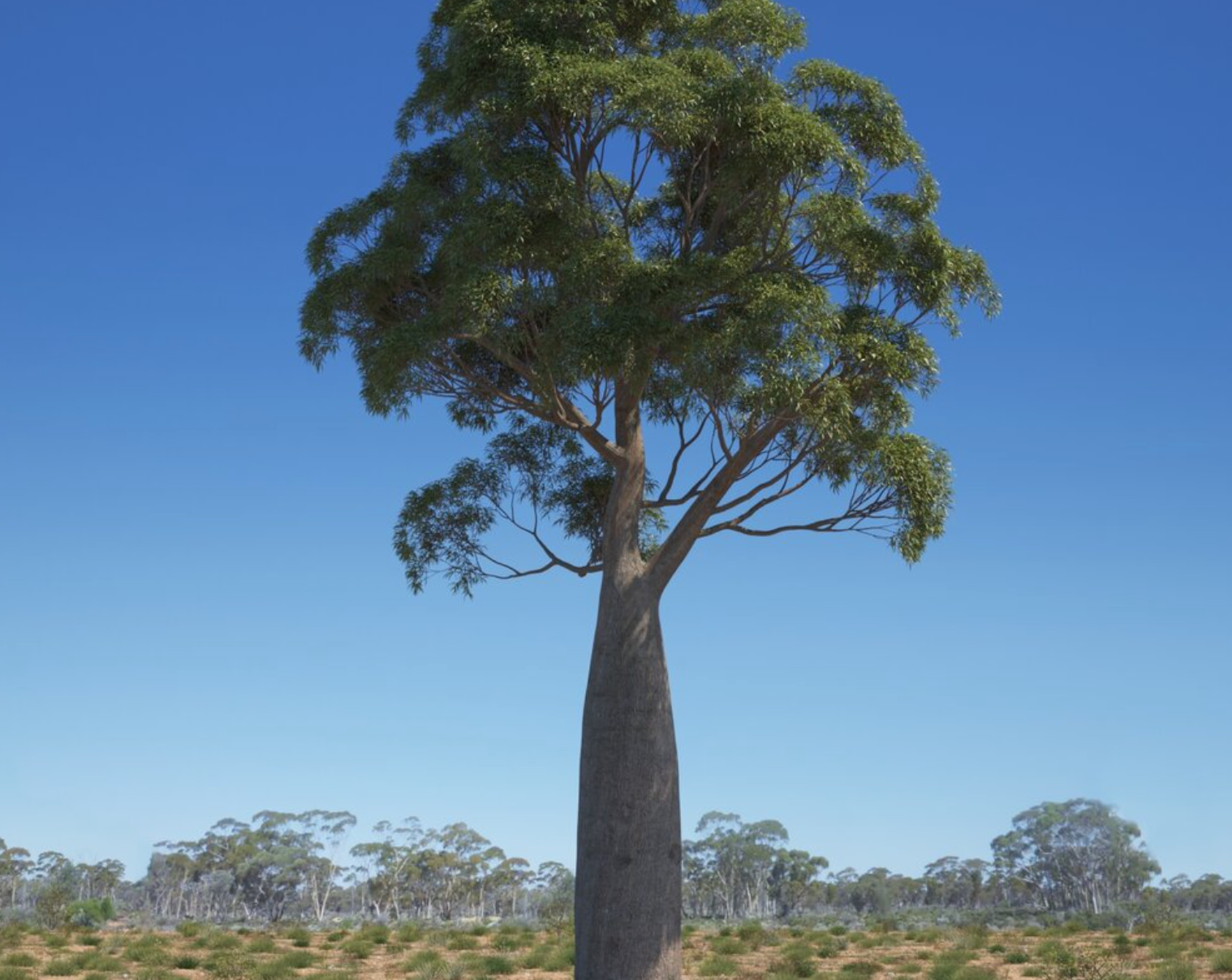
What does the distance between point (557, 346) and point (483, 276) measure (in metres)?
1.20

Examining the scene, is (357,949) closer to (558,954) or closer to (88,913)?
(558,954)

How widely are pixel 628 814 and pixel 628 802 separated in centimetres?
12

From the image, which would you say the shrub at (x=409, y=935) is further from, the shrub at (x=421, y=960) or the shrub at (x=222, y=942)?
the shrub at (x=421, y=960)

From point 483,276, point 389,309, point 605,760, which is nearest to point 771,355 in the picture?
point 483,276

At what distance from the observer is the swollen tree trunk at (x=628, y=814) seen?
41.2ft

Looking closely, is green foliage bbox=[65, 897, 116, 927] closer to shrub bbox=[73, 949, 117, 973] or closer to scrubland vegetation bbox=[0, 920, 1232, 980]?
scrubland vegetation bbox=[0, 920, 1232, 980]

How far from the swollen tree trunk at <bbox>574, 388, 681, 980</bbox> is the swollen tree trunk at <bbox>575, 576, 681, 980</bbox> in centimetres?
1

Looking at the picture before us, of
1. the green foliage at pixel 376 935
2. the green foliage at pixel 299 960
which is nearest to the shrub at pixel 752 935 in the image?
the green foliage at pixel 376 935

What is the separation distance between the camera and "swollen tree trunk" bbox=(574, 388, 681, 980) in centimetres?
1256

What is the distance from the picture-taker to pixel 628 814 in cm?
→ 1277

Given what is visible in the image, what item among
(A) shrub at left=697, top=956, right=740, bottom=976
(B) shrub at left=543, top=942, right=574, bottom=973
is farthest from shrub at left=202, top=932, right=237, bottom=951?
(A) shrub at left=697, top=956, right=740, bottom=976

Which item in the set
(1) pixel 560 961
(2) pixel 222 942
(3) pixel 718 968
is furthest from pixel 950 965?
(2) pixel 222 942

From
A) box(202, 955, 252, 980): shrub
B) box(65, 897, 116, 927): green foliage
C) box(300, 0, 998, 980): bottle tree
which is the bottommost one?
box(202, 955, 252, 980): shrub

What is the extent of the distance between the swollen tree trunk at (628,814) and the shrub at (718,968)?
17.4 ft
